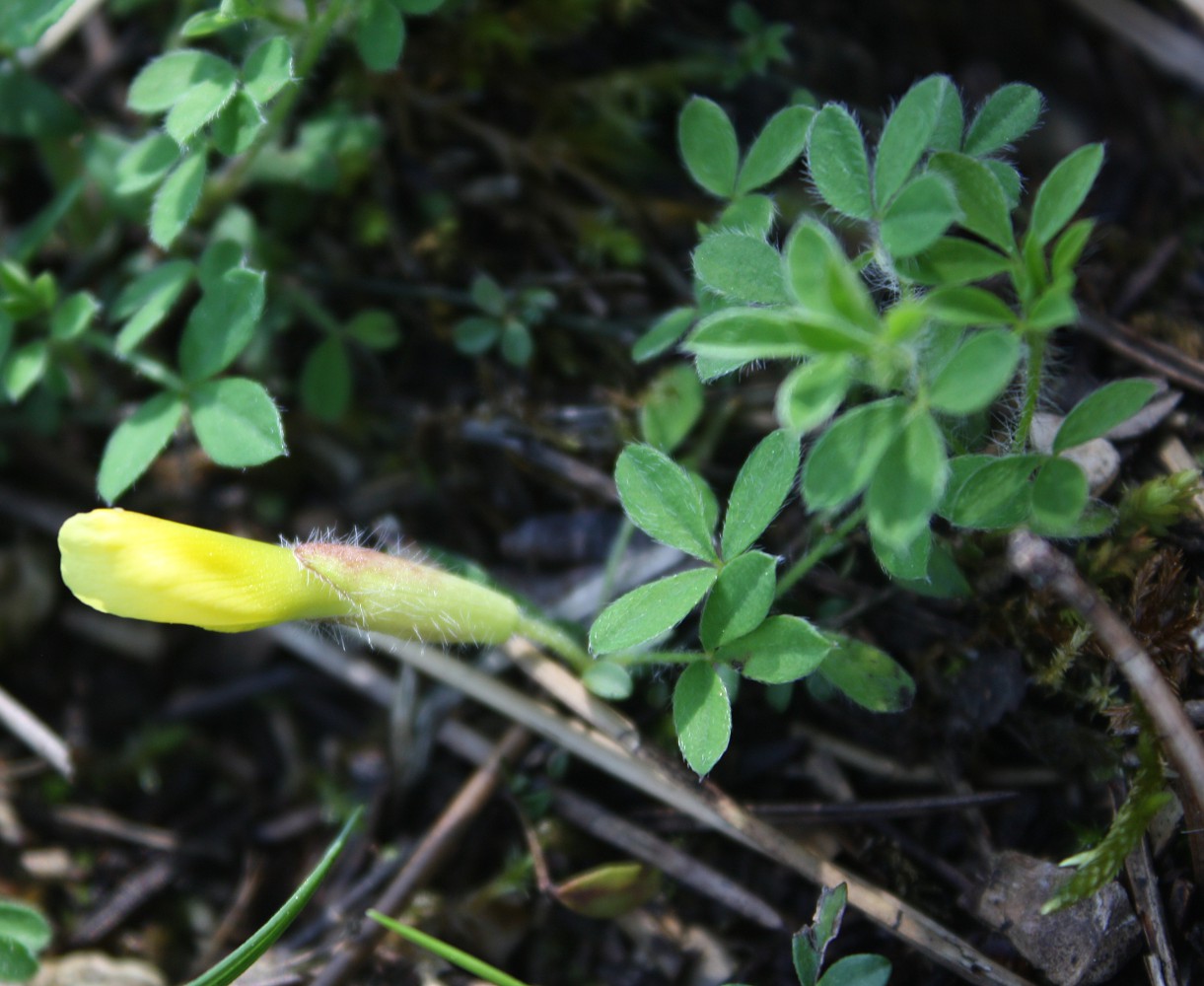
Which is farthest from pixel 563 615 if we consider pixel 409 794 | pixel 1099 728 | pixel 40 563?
pixel 40 563

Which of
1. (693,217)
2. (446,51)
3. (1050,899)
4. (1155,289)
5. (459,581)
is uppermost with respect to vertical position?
(446,51)

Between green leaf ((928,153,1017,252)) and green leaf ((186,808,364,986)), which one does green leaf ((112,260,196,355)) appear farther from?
green leaf ((928,153,1017,252))

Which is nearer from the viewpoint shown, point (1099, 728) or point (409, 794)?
point (1099, 728)

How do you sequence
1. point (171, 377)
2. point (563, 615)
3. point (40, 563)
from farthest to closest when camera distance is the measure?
1. point (40, 563)
2. point (563, 615)
3. point (171, 377)

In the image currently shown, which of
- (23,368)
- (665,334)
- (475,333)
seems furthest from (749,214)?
(23,368)

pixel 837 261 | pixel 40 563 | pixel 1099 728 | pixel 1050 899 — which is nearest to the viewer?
pixel 837 261

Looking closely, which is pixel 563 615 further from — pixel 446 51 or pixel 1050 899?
pixel 446 51
